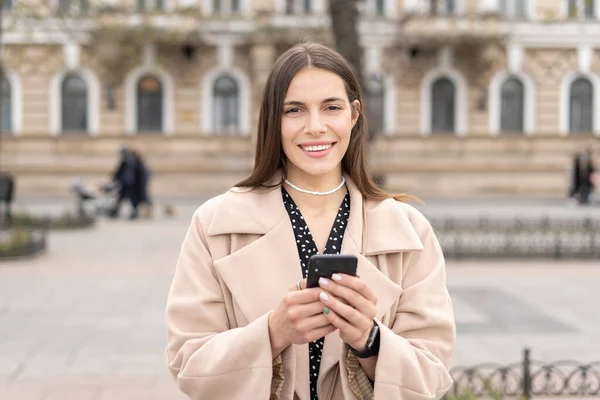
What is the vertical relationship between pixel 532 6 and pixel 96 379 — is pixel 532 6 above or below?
above

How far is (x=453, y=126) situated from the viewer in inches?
1129

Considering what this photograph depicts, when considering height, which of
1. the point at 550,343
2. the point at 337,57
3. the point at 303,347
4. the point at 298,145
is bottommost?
the point at 550,343

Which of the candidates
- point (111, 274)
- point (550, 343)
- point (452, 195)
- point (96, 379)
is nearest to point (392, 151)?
point (452, 195)

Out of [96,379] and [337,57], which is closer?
[337,57]

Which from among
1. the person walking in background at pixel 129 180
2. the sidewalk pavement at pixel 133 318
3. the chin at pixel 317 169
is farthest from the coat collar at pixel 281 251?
the person walking in background at pixel 129 180

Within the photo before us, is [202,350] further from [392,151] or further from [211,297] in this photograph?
[392,151]

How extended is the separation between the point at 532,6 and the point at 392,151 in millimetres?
A: 7152

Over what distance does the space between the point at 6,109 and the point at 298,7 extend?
1045cm

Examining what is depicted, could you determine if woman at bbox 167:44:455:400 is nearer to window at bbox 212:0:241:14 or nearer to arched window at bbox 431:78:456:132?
arched window at bbox 431:78:456:132

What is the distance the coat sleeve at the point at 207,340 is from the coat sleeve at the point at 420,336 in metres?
0.33

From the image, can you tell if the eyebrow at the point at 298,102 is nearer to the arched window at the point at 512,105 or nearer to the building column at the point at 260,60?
the building column at the point at 260,60

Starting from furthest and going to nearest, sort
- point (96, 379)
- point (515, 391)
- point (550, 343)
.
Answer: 1. point (550, 343)
2. point (96, 379)
3. point (515, 391)

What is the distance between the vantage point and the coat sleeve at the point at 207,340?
7.47 feet

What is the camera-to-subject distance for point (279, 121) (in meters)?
2.47
